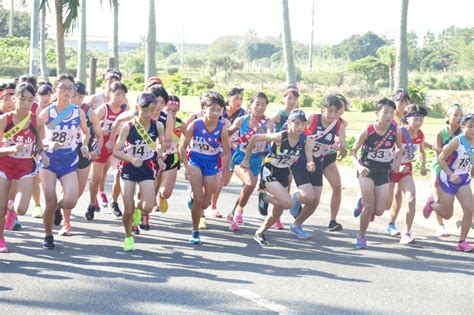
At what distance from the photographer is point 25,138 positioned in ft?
32.5

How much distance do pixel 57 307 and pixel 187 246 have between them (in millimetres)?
3318

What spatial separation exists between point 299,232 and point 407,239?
1377mm

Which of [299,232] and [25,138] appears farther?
[299,232]

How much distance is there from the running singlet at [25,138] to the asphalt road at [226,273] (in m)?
1.09

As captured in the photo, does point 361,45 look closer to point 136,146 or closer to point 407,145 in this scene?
point 407,145

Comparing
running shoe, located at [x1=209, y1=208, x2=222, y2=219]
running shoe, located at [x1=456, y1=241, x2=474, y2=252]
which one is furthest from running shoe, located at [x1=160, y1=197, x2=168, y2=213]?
running shoe, located at [x1=456, y1=241, x2=474, y2=252]

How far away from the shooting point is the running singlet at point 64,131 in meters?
10.5

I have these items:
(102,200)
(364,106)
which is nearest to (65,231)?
(102,200)

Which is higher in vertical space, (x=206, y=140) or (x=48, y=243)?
(x=206, y=140)

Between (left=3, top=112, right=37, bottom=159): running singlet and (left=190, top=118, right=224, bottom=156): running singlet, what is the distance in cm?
205

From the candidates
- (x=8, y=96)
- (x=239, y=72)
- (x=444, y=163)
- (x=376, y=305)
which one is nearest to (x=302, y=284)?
(x=376, y=305)

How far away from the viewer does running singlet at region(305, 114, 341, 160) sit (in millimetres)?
11719

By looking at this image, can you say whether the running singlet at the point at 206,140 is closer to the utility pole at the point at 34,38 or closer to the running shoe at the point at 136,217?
the running shoe at the point at 136,217

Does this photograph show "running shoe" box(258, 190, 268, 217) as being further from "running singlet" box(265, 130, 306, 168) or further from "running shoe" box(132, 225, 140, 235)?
"running shoe" box(132, 225, 140, 235)
